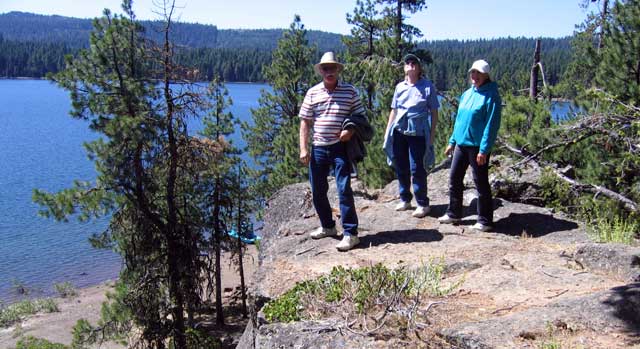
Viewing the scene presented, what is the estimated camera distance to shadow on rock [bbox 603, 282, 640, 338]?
3.13 meters

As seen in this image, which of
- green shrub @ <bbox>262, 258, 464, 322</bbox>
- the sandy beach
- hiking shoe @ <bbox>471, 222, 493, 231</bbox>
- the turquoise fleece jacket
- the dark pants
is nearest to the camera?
green shrub @ <bbox>262, 258, 464, 322</bbox>

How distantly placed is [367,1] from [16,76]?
118919 millimetres

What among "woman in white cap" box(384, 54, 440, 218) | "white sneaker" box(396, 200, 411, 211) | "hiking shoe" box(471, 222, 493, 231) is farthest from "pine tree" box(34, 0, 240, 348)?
"hiking shoe" box(471, 222, 493, 231)

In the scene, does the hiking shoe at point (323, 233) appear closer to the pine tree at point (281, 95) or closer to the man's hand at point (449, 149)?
the man's hand at point (449, 149)

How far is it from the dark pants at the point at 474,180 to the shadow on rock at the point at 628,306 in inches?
72.4

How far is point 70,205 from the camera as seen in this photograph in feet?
32.1

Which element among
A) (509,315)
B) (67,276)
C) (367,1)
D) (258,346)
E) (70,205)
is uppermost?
(367,1)

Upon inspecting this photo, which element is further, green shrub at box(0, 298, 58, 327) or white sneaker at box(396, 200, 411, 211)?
green shrub at box(0, 298, 58, 327)

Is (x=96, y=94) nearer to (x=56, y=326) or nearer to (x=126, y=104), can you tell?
(x=126, y=104)

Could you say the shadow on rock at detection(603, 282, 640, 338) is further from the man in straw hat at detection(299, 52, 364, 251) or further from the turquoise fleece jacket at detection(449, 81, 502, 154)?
the man in straw hat at detection(299, 52, 364, 251)

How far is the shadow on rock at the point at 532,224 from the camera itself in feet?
18.0

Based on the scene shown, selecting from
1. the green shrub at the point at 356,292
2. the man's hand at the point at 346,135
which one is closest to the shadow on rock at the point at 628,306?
the green shrub at the point at 356,292

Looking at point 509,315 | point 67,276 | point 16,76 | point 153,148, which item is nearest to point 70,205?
point 153,148

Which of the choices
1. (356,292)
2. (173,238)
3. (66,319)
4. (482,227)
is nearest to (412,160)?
(482,227)
